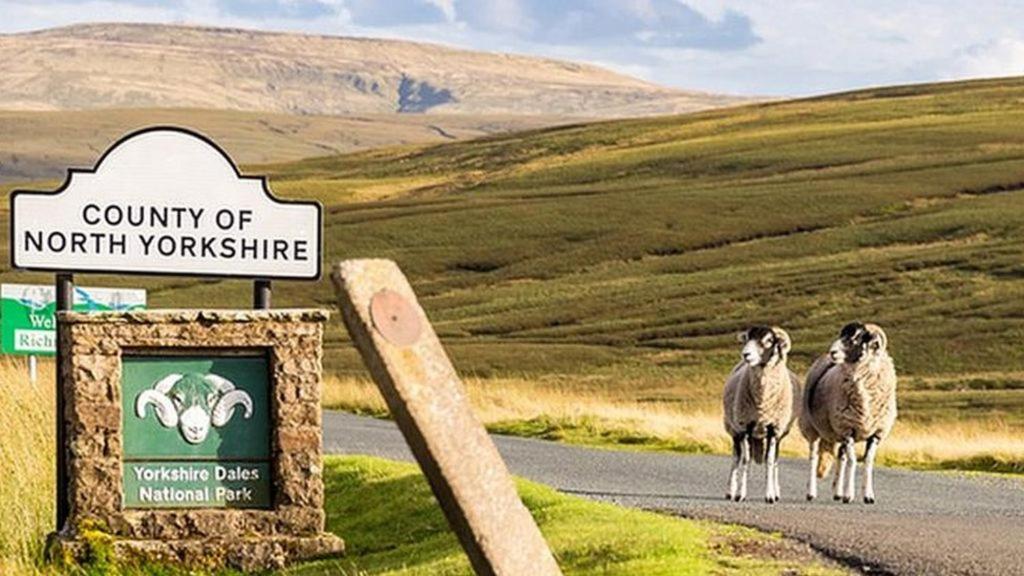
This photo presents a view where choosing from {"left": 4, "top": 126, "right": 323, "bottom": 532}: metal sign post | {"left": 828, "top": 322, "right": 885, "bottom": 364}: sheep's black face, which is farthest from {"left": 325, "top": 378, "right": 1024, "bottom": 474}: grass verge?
{"left": 4, "top": 126, "right": 323, "bottom": 532}: metal sign post

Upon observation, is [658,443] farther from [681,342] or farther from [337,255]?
[337,255]

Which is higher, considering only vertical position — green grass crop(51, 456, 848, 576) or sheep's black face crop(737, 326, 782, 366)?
sheep's black face crop(737, 326, 782, 366)

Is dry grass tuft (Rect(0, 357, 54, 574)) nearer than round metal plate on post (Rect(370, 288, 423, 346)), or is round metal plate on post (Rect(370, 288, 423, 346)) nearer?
round metal plate on post (Rect(370, 288, 423, 346))

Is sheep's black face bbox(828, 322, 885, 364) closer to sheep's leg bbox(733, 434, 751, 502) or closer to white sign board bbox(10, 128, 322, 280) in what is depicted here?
sheep's leg bbox(733, 434, 751, 502)

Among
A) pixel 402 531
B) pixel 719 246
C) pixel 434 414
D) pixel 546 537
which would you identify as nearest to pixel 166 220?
pixel 402 531

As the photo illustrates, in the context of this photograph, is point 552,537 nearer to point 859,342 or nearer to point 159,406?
point 159,406

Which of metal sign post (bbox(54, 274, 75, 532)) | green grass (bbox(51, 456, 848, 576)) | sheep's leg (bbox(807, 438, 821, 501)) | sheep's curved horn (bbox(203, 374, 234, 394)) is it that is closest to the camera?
green grass (bbox(51, 456, 848, 576))

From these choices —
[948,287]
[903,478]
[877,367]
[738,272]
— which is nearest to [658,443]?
[903,478]

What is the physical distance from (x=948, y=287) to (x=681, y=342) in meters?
11.5

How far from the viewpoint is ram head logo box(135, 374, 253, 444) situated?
58.5ft

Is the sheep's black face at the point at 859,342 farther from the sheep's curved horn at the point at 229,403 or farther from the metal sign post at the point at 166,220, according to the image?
the sheep's curved horn at the point at 229,403

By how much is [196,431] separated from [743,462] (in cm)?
604

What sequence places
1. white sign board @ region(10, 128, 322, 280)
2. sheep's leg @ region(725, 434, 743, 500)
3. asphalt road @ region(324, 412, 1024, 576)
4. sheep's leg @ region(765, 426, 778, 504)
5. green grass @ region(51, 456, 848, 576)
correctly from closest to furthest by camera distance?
1. green grass @ region(51, 456, 848, 576)
2. asphalt road @ region(324, 412, 1024, 576)
3. white sign board @ region(10, 128, 322, 280)
4. sheep's leg @ region(765, 426, 778, 504)
5. sheep's leg @ region(725, 434, 743, 500)

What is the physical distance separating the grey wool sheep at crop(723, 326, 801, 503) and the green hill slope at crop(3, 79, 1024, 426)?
112ft
